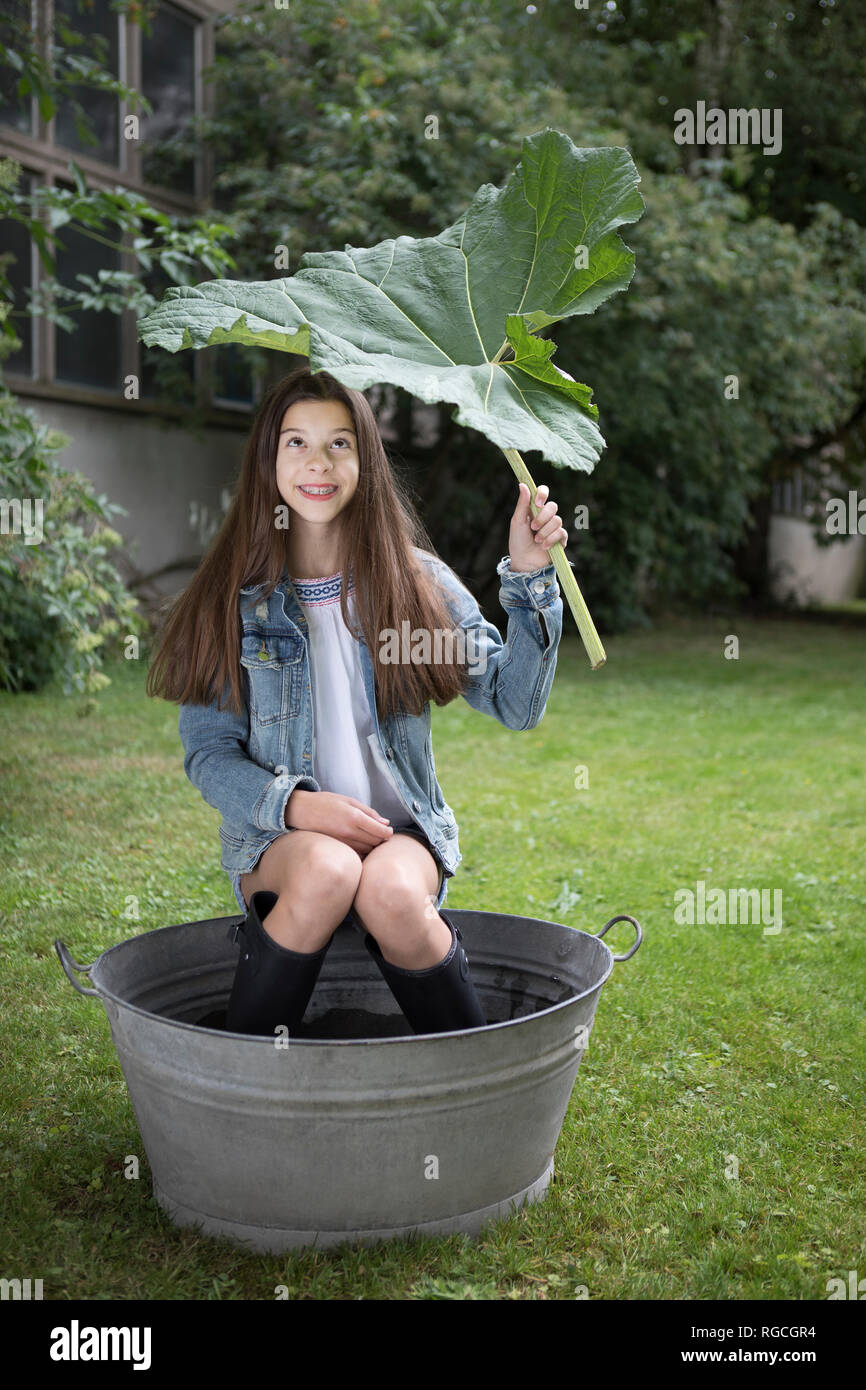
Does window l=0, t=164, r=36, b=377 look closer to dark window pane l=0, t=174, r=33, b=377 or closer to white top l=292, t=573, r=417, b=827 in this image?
dark window pane l=0, t=174, r=33, b=377

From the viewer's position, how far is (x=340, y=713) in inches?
92.7

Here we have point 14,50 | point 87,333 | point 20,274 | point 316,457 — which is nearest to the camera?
point 316,457

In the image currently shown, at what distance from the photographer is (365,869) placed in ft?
6.82

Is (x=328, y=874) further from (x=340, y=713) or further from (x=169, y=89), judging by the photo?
(x=169, y=89)

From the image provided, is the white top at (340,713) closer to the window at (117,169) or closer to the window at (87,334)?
the window at (117,169)

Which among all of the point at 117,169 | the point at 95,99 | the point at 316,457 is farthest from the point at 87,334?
the point at 316,457

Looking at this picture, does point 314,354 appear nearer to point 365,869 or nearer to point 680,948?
point 365,869

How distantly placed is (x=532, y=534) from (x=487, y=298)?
0.41 m

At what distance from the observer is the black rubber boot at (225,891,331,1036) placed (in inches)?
80.5

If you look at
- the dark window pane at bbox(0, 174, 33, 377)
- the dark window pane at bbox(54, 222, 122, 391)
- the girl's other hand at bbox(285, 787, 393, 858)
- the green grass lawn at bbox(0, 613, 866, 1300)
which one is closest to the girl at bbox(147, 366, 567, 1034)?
the girl's other hand at bbox(285, 787, 393, 858)

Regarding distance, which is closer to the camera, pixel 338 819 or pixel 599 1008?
pixel 338 819

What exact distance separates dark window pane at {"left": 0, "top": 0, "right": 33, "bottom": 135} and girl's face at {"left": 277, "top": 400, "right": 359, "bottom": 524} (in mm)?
2879

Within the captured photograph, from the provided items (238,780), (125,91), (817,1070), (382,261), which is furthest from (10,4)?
(817,1070)

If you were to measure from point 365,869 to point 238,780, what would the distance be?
1.03 ft
